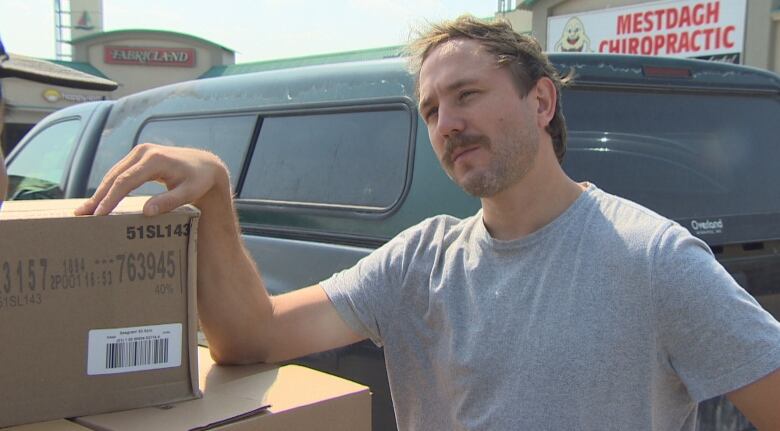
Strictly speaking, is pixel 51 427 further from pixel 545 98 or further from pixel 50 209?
pixel 545 98

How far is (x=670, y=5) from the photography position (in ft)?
43.0

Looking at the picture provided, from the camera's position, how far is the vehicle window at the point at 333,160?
256 centimetres

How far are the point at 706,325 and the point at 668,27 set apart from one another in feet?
43.1

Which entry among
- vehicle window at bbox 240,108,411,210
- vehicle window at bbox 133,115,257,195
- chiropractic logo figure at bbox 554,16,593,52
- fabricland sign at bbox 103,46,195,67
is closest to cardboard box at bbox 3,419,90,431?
vehicle window at bbox 240,108,411,210

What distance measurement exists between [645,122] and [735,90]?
19.4 inches

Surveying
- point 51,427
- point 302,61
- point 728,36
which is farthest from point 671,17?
point 51,427

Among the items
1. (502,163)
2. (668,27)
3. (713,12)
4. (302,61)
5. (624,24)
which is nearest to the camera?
(502,163)

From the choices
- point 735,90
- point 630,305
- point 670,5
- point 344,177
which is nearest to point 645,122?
point 735,90

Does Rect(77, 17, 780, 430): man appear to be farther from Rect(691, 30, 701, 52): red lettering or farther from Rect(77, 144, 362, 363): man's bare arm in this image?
Rect(691, 30, 701, 52): red lettering

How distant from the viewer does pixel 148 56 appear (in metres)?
26.3

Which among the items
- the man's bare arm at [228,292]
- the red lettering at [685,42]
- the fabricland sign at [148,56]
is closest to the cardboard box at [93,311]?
the man's bare arm at [228,292]

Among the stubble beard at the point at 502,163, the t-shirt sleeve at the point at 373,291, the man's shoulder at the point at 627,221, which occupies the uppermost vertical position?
the stubble beard at the point at 502,163

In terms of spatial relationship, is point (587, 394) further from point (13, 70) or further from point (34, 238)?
point (13, 70)

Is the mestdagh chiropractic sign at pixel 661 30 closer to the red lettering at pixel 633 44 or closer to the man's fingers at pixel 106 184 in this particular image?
the red lettering at pixel 633 44
